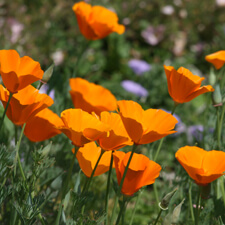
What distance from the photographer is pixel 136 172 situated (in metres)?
0.92

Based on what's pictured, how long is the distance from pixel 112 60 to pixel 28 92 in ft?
7.94

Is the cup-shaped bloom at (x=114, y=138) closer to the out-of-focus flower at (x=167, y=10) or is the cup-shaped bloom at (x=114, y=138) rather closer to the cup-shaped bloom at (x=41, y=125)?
the cup-shaped bloom at (x=41, y=125)

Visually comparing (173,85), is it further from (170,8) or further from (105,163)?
(170,8)

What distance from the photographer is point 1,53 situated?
3.08 feet

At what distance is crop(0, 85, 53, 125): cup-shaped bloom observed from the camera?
94 centimetres

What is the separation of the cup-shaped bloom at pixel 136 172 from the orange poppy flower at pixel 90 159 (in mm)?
61

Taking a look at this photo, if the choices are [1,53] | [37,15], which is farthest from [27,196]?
[37,15]

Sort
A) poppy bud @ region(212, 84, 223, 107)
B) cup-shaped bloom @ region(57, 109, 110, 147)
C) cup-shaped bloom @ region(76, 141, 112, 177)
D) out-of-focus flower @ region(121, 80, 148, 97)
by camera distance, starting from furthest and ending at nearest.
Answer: out-of-focus flower @ region(121, 80, 148, 97)
poppy bud @ region(212, 84, 223, 107)
cup-shaped bloom @ region(76, 141, 112, 177)
cup-shaped bloom @ region(57, 109, 110, 147)

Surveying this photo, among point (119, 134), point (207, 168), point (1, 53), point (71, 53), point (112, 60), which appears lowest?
point (112, 60)

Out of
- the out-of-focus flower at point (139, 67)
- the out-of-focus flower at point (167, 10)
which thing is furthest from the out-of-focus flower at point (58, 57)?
the out-of-focus flower at point (167, 10)

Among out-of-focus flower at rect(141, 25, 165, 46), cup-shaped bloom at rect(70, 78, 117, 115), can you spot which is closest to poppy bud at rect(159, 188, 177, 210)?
cup-shaped bloom at rect(70, 78, 117, 115)

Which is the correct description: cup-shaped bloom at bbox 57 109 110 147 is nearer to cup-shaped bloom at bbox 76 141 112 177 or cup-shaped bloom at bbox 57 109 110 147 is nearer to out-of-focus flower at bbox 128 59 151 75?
cup-shaped bloom at bbox 76 141 112 177

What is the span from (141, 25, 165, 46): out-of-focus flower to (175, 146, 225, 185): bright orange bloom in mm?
2706

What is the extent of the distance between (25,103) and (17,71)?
0.23ft
